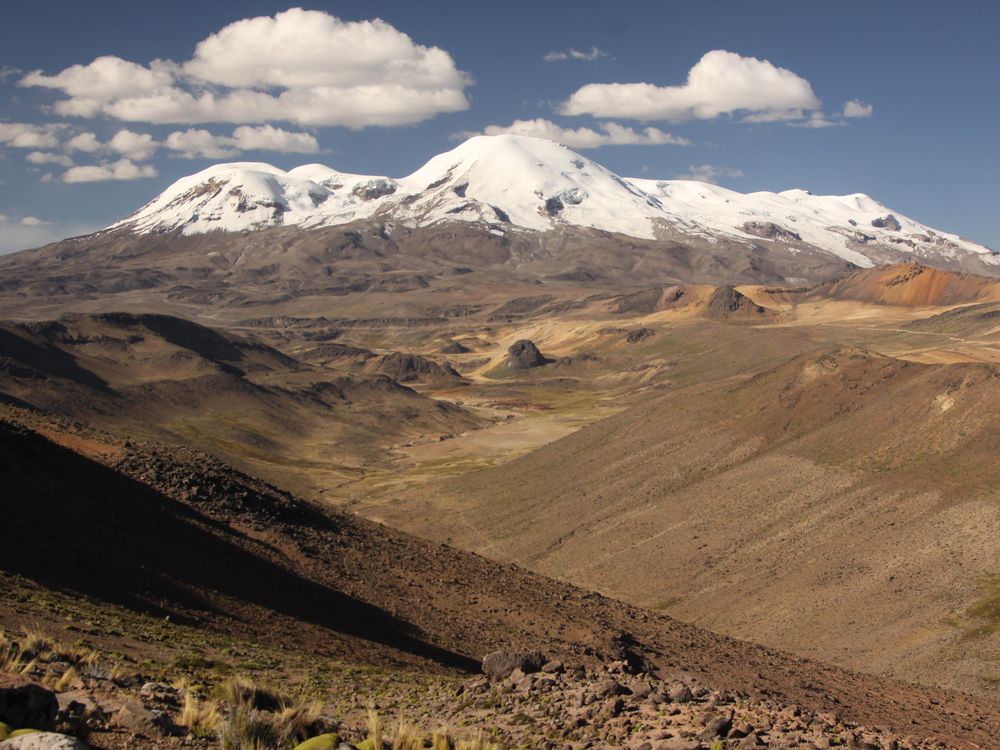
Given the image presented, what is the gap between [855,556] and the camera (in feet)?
134

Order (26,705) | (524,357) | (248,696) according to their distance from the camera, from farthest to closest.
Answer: (524,357) → (248,696) → (26,705)

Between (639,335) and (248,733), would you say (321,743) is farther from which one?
(639,335)

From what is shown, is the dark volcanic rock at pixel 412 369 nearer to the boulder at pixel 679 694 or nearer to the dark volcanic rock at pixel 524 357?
the dark volcanic rock at pixel 524 357

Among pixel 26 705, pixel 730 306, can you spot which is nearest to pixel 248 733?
pixel 26 705

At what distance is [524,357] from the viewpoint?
15238cm

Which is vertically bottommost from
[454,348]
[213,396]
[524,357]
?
[213,396]

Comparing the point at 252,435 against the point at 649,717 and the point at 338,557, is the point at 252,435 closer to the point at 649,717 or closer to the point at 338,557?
the point at 338,557

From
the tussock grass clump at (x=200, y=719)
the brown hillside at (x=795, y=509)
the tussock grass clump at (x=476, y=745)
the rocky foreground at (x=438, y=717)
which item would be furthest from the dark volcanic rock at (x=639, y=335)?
the tussock grass clump at (x=200, y=719)

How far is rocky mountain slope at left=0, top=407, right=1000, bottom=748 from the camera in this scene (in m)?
15.1

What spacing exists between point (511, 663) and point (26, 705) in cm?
1073

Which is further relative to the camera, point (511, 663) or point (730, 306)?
point (730, 306)

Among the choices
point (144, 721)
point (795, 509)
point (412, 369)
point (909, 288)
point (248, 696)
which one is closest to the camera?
point (144, 721)

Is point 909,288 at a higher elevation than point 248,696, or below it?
higher

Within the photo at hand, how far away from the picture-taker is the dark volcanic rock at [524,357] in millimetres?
151250
